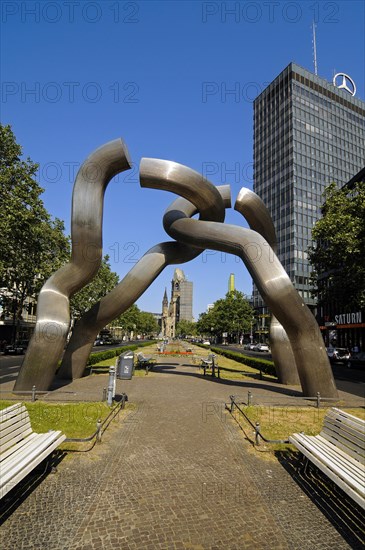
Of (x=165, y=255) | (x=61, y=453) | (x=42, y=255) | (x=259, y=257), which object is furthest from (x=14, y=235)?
(x=61, y=453)

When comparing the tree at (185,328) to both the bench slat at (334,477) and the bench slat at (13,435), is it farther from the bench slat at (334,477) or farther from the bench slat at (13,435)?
the bench slat at (13,435)

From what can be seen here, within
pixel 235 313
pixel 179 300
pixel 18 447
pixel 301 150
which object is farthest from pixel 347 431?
→ pixel 179 300

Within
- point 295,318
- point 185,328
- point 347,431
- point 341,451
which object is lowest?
point 341,451

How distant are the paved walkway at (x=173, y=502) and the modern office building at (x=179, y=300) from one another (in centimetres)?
14117

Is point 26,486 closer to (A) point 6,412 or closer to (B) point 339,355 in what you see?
(A) point 6,412

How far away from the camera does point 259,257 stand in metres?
14.1

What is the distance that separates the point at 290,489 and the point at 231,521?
5.19 ft

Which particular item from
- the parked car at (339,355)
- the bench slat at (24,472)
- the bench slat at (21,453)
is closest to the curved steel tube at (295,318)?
the bench slat at (24,472)

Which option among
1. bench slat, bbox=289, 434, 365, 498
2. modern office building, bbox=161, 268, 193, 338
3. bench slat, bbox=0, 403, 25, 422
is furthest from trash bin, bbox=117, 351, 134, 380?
modern office building, bbox=161, 268, 193, 338

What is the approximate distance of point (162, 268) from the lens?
1756 cm

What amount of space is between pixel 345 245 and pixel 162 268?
14499 millimetres

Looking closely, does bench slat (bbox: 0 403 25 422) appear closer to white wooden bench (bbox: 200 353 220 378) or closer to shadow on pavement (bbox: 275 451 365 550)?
shadow on pavement (bbox: 275 451 365 550)

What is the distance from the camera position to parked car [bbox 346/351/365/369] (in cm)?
3363

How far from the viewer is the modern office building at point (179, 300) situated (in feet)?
502
